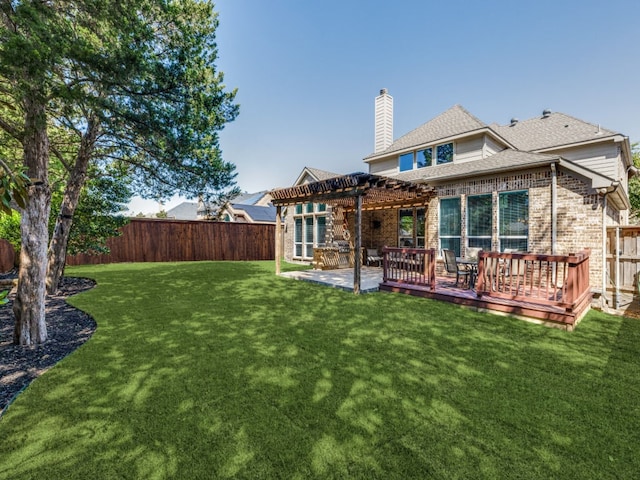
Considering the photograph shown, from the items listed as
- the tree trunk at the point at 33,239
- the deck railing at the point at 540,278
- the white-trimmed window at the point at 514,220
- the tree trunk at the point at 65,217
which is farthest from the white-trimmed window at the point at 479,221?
the tree trunk at the point at 65,217

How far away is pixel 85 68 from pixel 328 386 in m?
4.94

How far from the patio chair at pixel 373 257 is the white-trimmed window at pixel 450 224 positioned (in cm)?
339

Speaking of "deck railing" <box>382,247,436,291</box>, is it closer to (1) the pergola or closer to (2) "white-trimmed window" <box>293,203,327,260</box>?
(1) the pergola

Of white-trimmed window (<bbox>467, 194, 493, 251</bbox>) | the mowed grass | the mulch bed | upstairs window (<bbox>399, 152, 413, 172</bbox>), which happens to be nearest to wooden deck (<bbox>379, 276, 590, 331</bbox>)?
the mowed grass

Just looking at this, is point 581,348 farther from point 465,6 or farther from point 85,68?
point 465,6

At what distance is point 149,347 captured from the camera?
3.82m

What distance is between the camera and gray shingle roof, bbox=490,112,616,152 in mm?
11156

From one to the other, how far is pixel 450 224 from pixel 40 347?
9741 millimetres

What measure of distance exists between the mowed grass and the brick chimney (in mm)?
10671

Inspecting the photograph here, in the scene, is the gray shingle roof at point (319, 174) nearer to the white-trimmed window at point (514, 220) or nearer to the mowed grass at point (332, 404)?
the white-trimmed window at point (514, 220)

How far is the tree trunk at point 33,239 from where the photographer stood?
148 inches

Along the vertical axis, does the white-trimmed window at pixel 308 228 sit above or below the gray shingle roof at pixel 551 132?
below

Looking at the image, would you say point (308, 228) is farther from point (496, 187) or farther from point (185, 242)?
point (496, 187)

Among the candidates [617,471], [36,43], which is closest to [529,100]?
[617,471]
